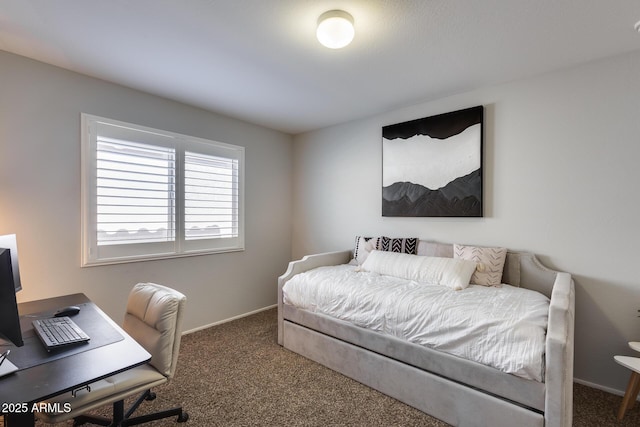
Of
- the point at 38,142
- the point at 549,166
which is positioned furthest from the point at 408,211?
the point at 38,142

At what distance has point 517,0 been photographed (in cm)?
162

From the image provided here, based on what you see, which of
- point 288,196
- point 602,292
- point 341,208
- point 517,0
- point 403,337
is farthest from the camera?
point 288,196

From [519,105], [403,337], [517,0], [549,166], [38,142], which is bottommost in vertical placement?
[403,337]

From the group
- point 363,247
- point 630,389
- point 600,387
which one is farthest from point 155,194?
point 600,387

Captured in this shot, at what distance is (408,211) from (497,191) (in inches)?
34.1

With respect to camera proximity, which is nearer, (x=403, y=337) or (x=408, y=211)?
(x=403, y=337)

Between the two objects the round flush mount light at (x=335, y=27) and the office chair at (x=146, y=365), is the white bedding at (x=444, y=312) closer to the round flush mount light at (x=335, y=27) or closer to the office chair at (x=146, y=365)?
the office chair at (x=146, y=365)

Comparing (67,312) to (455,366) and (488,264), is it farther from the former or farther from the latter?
(488,264)

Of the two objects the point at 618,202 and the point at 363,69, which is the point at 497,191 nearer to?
the point at 618,202

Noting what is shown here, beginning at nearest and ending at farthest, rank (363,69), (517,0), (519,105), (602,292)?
(517,0)
(602,292)
(363,69)
(519,105)

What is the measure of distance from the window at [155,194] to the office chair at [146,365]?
1.20 metres

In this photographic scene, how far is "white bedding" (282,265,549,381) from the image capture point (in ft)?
5.27

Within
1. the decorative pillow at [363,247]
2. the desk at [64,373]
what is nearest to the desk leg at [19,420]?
the desk at [64,373]

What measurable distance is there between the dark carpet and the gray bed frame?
117mm
